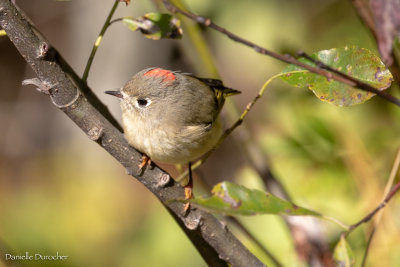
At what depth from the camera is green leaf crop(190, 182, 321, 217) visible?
101 centimetres

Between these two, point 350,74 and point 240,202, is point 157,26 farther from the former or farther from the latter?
point 240,202

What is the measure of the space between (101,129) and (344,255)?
0.67 m

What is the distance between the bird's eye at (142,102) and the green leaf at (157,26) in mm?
545

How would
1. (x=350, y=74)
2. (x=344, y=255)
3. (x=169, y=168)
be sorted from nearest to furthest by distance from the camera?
(x=344, y=255) < (x=350, y=74) < (x=169, y=168)

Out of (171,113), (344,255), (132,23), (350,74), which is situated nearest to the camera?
(344,255)

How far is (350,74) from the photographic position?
1.27 meters

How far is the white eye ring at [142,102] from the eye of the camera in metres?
2.05

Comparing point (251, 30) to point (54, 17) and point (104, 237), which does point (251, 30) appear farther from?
point (54, 17)

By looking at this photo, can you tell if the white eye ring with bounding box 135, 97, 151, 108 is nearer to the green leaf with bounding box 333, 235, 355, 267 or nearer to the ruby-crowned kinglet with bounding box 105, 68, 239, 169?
the ruby-crowned kinglet with bounding box 105, 68, 239, 169

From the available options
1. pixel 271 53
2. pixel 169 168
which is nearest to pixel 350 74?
pixel 271 53

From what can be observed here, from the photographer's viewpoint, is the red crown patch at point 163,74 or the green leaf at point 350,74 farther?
the red crown patch at point 163,74

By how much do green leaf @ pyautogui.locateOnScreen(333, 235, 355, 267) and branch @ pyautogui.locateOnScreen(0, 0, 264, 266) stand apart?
349 millimetres

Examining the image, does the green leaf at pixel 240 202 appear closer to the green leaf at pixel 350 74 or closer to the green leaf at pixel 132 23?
the green leaf at pixel 350 74

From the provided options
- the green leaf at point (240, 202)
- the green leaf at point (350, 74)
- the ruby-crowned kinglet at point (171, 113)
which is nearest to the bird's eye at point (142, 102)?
the ruby-crowned kinglet at point (171, 113)
